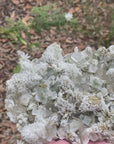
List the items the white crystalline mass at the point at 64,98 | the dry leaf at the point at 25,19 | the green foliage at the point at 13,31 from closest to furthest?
the white crystalline mass at the point at 64,98
the green foliage at the point at 13,31
the dry leaf at the point at 25,19

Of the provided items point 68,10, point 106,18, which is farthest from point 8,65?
point 106,18

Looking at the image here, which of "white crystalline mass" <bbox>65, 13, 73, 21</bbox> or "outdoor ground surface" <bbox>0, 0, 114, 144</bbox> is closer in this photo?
"outdoor ground surface" <bbox>0, 0, 114, 144</bbox>

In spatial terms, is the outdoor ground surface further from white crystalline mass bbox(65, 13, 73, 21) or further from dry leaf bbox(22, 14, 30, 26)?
white crystalline mass bbox(65, 13, 73, 21)

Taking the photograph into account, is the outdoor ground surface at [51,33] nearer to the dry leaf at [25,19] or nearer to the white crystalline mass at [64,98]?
the dry leaf at [25,19]

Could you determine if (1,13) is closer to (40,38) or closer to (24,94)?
(40,38)

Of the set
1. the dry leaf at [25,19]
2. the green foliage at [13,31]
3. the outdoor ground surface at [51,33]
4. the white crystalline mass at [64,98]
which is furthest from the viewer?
the dry leaf at [25,19]

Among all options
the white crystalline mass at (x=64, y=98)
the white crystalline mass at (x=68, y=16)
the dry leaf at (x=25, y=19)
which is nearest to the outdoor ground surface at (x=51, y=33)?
the dry leaf at (x=25, y=19)

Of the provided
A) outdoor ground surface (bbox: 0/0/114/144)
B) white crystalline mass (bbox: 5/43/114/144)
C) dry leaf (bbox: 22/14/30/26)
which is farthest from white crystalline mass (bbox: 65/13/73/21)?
white crystalline mass (bbox: 5/43/114/144)
